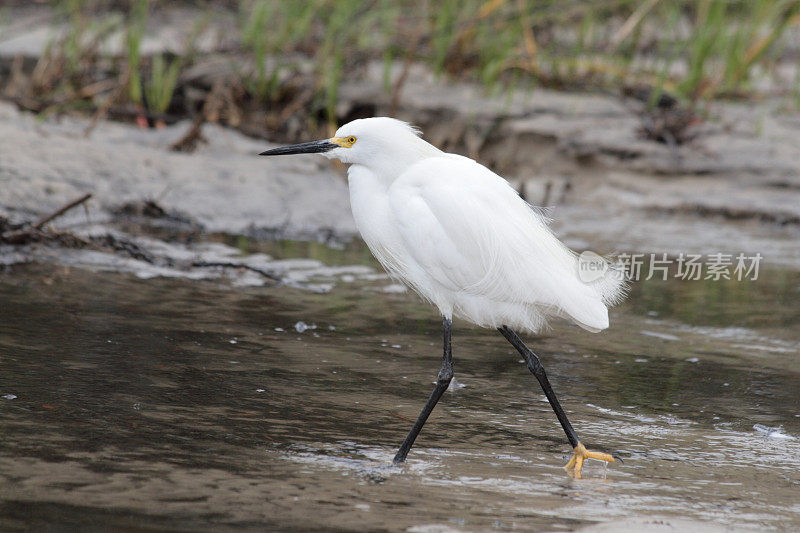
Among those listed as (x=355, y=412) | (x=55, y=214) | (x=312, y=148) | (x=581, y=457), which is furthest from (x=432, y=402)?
(x=55, y=214)

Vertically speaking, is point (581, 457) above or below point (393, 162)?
below

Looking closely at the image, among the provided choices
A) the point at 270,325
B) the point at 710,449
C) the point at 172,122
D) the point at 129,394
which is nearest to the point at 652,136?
the point at 172,122

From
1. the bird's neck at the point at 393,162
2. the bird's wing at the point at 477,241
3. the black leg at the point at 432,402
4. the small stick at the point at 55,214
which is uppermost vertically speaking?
the bird's neck at the point at 393,162

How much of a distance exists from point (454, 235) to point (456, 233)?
0.03 ft

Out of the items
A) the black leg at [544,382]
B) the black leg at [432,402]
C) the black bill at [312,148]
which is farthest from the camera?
the black bill at [312,148]

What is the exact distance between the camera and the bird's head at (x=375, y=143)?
3240 millimetres

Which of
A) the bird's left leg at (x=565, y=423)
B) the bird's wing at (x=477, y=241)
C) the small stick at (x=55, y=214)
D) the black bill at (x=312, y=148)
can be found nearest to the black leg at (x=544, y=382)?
the bird's left leg at (x=565, y=423)

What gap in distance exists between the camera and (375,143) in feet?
10.6

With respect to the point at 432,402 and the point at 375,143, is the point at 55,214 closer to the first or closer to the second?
the point at 375,143

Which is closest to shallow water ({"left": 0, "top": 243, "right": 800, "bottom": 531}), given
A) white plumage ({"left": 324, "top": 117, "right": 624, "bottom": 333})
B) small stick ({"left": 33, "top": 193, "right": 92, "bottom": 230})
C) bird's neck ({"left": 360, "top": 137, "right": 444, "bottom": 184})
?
small stick ({"left": 33, "top": 193, "right": 92, "bottom": 230})

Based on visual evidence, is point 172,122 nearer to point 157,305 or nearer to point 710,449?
point 157,305

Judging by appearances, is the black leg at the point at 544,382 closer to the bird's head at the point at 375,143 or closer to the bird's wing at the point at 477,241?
the bird's wing at the point at 477,241

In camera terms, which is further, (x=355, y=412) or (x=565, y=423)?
(x=355, y=412)

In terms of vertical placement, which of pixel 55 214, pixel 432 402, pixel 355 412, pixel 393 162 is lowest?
pixel 355 412
